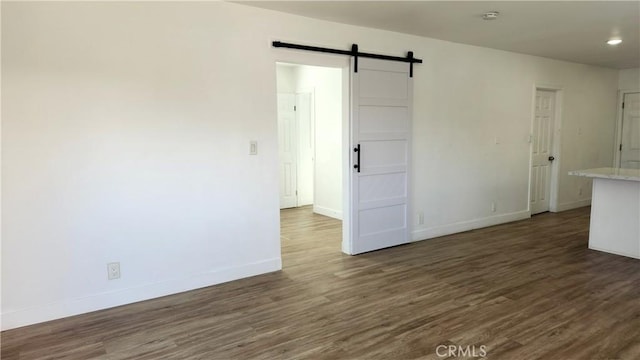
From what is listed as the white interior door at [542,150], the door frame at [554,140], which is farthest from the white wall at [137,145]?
the white interior door at [542,150]

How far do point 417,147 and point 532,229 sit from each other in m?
2.10

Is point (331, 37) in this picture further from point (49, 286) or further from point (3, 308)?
point (3, 308)

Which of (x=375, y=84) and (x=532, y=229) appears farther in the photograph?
(x=532, y=229)

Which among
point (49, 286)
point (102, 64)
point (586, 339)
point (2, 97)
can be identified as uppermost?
point (102, 64)

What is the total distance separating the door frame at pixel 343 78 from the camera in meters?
3.88

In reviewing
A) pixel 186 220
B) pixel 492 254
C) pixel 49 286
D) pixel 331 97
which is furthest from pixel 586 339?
pixel 331 97

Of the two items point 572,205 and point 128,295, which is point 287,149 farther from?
point 572,205

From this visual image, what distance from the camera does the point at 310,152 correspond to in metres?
7.36

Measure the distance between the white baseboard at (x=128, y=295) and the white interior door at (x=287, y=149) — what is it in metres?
3.26

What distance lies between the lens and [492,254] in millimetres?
4539

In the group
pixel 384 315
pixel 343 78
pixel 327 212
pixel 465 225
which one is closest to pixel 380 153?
pixel 343 78

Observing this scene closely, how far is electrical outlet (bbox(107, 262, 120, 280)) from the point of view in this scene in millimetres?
3215

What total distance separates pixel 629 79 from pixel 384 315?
7.12m

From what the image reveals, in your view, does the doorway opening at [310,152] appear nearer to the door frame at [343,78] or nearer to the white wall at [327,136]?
the white wall at [327,136]
